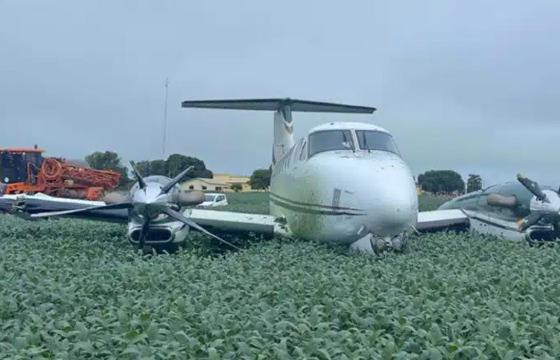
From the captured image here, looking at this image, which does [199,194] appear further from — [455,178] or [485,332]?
[455,178]

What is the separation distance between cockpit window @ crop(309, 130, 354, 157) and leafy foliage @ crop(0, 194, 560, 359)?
3.25 meters

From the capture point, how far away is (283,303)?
6527mm

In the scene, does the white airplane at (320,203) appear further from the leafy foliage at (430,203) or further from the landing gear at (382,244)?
the leafy foliage at (430,203)

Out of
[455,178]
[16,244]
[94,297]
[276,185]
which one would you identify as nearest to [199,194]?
[276,185]

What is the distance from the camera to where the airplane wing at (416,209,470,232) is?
16594mm

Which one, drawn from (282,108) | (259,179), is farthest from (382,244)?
(259,179)

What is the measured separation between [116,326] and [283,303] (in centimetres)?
180

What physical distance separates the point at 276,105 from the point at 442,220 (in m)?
6.32

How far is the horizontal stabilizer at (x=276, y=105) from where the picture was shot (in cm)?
1970

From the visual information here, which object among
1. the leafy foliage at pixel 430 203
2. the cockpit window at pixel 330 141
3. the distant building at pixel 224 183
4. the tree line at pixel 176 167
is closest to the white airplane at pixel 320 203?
the cockpit window at pixel 330 141

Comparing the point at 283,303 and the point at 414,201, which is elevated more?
the point at 414,201

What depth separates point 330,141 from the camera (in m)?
13.7

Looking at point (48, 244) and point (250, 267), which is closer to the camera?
point (250, 267)

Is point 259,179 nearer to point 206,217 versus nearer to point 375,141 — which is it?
point 206,217
